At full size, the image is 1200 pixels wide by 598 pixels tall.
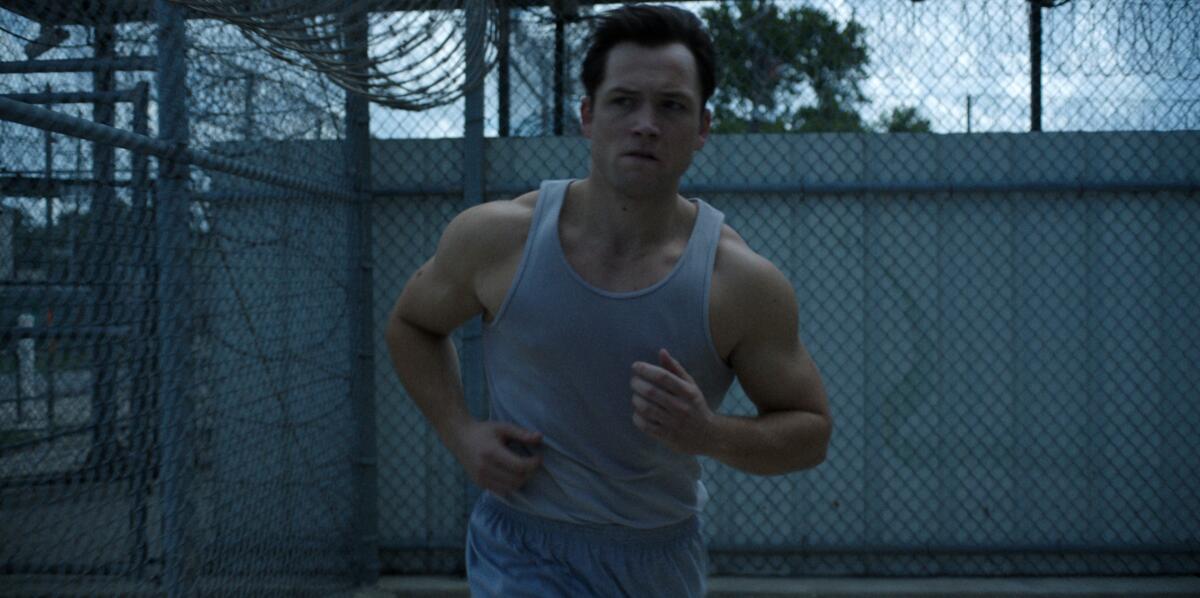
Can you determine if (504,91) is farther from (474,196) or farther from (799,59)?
(799,59)

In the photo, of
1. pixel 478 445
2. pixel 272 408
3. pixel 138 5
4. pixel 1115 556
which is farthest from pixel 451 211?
pixel 1115 556

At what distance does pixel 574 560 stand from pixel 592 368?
467 millimetres

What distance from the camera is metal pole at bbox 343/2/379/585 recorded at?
4918mm

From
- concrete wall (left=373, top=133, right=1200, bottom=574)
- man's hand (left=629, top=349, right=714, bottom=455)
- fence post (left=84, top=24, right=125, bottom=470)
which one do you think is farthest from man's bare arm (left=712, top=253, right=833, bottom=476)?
concrete wall (left=373, top=133, right=1200, bottom=574)

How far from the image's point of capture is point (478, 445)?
7.04 feet

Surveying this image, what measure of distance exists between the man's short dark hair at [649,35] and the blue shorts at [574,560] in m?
1.00

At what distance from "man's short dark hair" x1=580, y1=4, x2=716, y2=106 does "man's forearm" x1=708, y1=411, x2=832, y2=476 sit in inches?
29.6

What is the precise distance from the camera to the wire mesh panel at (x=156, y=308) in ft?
10.0

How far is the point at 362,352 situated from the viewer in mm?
4977

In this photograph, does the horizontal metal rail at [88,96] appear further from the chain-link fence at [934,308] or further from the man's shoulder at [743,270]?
the man's shoulder at [743,270]

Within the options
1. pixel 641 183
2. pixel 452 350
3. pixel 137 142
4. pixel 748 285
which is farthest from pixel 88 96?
pixel 748 285

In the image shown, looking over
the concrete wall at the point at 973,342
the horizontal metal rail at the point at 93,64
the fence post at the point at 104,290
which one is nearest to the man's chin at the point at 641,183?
the fence post at the point at 104,290

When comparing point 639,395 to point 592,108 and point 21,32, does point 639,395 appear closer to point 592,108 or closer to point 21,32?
point 592,108

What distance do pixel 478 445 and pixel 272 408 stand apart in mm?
2157
